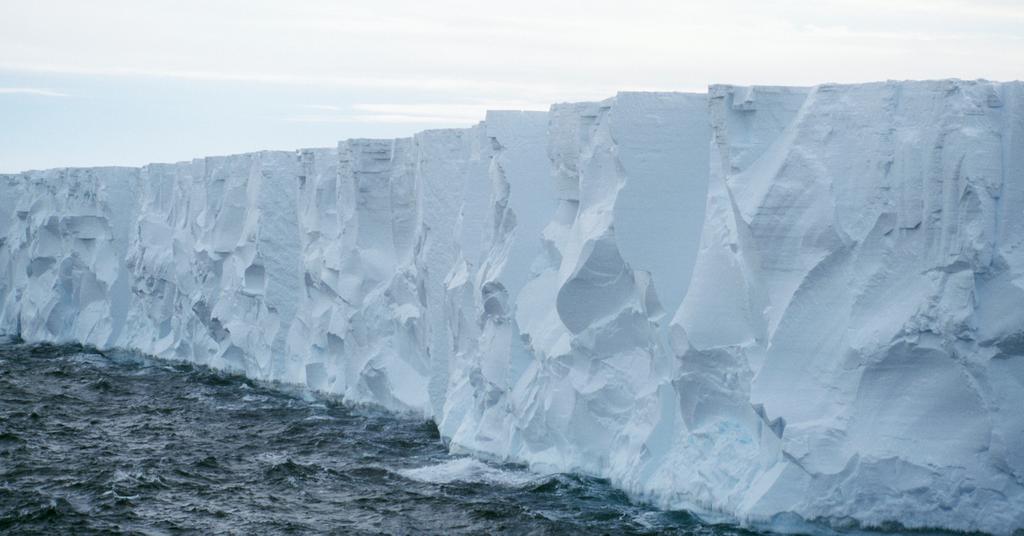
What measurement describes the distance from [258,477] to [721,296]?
17.2ft

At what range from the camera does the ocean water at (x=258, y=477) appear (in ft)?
32.9

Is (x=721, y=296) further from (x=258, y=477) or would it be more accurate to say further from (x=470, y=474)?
(x=258, y=477)

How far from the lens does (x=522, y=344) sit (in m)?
12.4

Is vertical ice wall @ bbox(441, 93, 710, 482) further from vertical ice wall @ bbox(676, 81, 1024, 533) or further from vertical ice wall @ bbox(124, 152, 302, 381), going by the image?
vertical ice wall @ bbox(124, 152, 302, 381)

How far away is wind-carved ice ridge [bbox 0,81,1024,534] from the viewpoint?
8.55 meters

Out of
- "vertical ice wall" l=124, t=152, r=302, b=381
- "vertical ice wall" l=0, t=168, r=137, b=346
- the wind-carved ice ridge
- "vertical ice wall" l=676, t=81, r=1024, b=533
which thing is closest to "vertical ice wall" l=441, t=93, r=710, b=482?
the wind-carved ice ridge

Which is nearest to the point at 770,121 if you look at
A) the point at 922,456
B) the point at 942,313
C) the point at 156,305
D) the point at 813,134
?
the point at 813,134

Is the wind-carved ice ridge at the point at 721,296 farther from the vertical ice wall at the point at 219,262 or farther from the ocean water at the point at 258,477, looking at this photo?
the vertical ice wall at the point at 219,262

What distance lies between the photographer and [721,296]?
32.3 feet

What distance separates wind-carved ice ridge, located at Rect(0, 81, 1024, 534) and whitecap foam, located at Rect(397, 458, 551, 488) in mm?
251

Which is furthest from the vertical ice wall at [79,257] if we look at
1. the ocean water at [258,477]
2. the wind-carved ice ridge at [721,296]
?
the wind-carved ice ridge at [721,296]

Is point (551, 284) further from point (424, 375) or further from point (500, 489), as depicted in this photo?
point (424, 375)

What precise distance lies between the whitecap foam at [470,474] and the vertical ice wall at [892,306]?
253 cm

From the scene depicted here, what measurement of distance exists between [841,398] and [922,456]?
69cm
